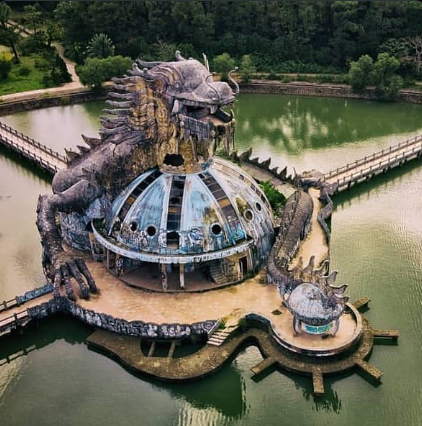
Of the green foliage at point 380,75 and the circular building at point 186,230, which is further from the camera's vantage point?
the green foliage at point 380,75

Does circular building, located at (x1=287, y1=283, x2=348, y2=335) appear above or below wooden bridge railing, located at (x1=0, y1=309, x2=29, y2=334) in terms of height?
above

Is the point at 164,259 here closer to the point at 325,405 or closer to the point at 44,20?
the point at 325,405

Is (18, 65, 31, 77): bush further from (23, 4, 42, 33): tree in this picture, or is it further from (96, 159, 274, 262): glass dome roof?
(96, 159, 274, 262): glass dome roof

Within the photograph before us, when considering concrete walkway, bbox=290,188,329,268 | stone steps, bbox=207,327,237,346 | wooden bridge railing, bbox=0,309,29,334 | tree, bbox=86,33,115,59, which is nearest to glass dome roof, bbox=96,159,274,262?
concrete walkway, bbox=290,188,329,268

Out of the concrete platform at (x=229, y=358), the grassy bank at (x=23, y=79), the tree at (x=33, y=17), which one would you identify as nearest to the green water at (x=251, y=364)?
the concrete platform at (x=229, y=358)

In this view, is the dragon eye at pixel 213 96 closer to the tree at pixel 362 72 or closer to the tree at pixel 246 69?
the tree at pixel 362 72

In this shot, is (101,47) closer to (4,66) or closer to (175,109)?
(4,66)

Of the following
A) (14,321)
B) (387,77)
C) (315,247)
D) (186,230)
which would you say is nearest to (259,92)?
(387,77)
